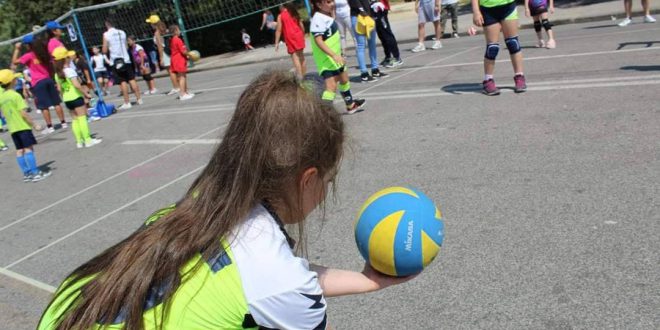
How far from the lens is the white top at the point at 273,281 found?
1.53 metres

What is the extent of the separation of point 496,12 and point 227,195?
6592 mm

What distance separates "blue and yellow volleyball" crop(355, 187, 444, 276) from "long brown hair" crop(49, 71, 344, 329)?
0.42 meters

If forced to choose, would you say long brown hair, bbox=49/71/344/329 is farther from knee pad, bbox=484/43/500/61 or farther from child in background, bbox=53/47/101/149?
child in background, bbox=53/47/101/149

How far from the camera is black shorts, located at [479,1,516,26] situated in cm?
736

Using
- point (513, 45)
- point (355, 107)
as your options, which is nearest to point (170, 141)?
point (355, 107)

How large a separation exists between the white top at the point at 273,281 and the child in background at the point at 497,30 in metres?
6.46

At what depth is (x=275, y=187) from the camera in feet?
5.71

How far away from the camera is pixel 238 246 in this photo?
5.26ft

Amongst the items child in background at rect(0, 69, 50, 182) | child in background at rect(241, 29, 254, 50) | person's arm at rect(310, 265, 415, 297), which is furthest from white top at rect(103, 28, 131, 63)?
person's arm at rect(310, 265, 415, 297)

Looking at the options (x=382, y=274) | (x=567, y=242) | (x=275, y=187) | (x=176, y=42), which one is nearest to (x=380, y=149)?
(x=567, y=242)

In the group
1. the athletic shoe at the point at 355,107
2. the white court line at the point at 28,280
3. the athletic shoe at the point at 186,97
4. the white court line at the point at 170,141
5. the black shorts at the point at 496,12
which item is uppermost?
the black shorts at the point at 496,12

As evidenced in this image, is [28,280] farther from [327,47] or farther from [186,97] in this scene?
[186,97]

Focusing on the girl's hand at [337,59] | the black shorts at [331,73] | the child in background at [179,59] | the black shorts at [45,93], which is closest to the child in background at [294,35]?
the black shorts at [331,73]

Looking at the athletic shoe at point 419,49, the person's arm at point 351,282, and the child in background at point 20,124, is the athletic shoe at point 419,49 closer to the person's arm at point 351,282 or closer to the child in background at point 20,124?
the child in background at point 20,124
